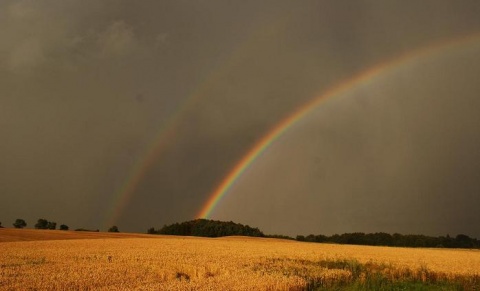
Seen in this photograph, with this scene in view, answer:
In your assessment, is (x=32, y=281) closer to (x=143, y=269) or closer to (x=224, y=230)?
(x=143, y=269)

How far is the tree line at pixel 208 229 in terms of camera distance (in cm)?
13488

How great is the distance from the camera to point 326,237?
140m

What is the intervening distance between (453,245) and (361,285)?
13730cm

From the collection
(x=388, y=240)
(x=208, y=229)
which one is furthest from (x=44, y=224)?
(x=388, y=240)

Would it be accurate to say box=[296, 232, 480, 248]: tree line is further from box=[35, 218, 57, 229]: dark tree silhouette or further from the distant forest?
box=[35, 218, 57, 229]: dark tree silhouette

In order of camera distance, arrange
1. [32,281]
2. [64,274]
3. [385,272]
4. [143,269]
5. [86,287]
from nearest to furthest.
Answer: [86,287], [32,281], [64,274], [143,269], [385,272]

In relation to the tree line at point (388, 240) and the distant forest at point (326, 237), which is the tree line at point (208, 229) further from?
the tree line at point (388, 240)

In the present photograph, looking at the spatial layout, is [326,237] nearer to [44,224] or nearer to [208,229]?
[208,229]

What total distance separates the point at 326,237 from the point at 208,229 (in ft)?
121

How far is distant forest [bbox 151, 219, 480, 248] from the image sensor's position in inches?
5300

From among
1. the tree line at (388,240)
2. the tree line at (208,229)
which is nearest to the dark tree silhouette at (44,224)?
the tree line at (208,229)

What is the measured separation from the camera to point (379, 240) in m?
138

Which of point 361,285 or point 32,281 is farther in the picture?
point 361,285

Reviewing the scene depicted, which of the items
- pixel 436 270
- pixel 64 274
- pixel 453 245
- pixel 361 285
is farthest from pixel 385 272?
pixel 453 245
